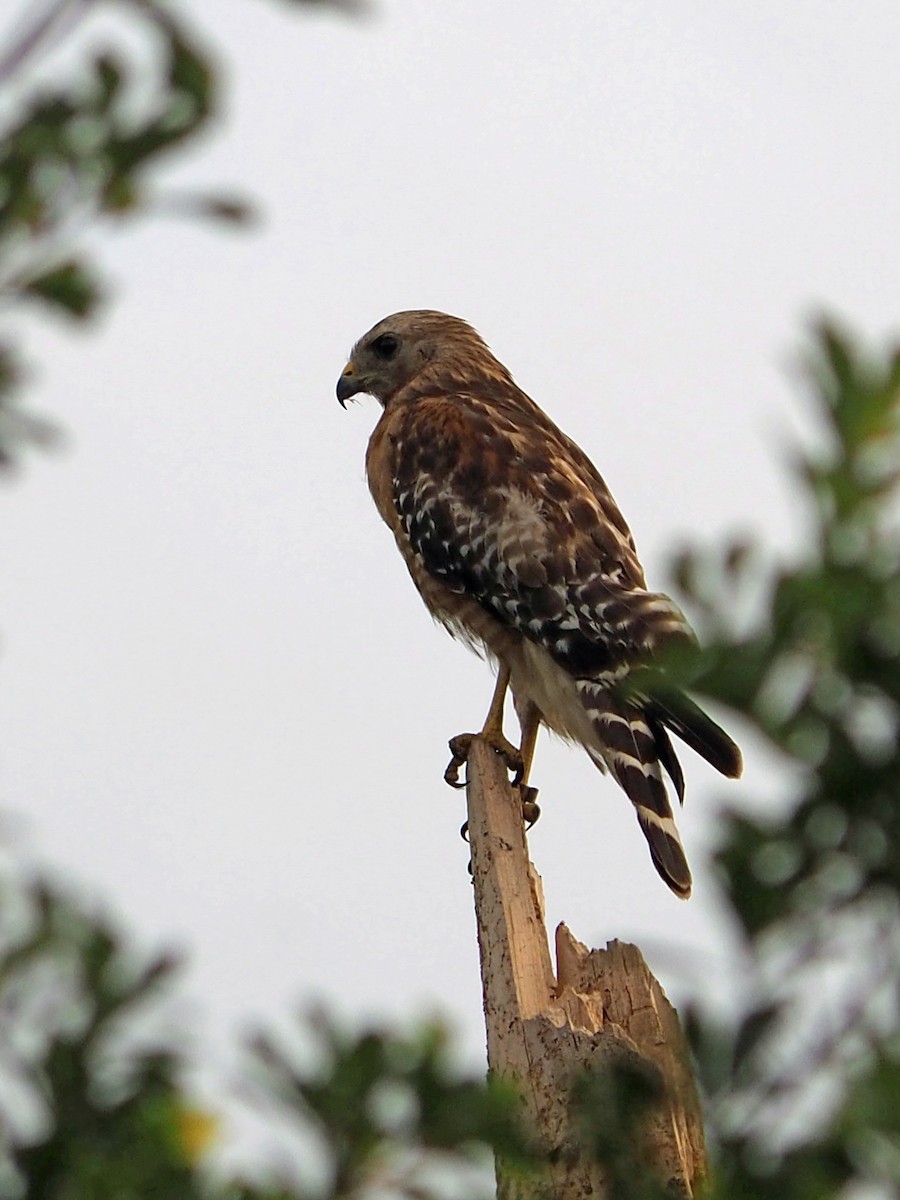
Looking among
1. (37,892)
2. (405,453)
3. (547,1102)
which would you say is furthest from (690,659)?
(405,453)

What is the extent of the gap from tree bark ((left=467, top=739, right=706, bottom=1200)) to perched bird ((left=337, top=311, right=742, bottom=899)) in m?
0.75

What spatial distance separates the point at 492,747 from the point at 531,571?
896 millimetres

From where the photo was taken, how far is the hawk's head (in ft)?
26.5

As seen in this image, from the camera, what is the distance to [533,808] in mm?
5949

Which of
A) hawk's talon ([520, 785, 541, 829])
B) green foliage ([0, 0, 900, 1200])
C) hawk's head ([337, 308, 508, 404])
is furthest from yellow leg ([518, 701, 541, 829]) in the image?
green foliage ([0, 0, 900, 1200])

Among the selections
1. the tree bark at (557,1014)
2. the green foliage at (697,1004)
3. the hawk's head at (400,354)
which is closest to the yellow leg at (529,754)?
the tree bark at (557,1014)

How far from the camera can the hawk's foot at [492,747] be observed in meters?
5.96

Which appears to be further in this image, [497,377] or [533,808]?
[497,377]

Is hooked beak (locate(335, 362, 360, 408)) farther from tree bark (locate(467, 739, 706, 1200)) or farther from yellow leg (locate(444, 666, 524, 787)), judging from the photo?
tree bark (locate(467, 739, 706, 1200))

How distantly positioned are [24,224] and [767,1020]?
3.04ft

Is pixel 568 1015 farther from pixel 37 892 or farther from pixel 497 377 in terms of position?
pixel 497 377

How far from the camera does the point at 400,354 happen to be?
8.14 meters

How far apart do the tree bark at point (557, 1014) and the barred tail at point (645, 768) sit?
617 mm

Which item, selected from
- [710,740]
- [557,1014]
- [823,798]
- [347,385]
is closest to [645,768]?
[710,740]
